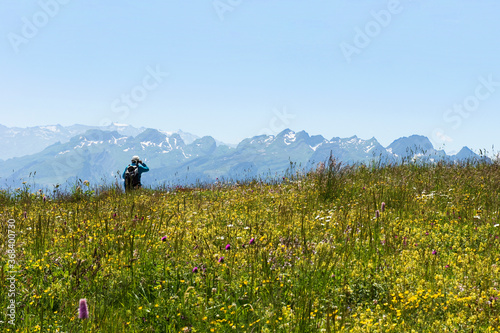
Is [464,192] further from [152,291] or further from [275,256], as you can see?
[152,291]

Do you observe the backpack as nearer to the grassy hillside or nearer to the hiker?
the hiker

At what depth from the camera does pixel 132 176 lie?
570 inches

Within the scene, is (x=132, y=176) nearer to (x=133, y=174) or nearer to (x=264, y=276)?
(x=133, y=174)

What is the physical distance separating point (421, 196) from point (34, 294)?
7.65m

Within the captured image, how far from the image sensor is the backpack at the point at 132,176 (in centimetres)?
1425

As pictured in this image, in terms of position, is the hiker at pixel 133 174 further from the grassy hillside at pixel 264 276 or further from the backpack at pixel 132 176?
the grassy hillside at pixel 264 276

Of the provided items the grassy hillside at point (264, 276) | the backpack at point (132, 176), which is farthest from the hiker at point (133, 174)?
the grassy hillside at point (264, 276)

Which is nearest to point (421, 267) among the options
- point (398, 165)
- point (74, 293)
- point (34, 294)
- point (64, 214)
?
point (74, 293)

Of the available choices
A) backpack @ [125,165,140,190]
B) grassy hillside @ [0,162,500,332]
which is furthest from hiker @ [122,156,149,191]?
grassy hillside @ [0,162,500,332]

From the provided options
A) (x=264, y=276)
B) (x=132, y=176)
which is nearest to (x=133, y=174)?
(x=132, y=176)

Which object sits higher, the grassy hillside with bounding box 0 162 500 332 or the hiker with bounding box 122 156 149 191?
the hiker with bounding box 122 156 149 191

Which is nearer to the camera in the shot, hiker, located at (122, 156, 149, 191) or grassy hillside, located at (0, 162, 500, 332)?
grassy hillside, located at (0, 162, 500, 332)

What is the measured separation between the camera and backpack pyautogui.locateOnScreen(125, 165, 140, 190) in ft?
46.7

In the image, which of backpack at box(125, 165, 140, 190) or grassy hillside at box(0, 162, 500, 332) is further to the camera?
backpack at box(125, 165, 140, 190)
